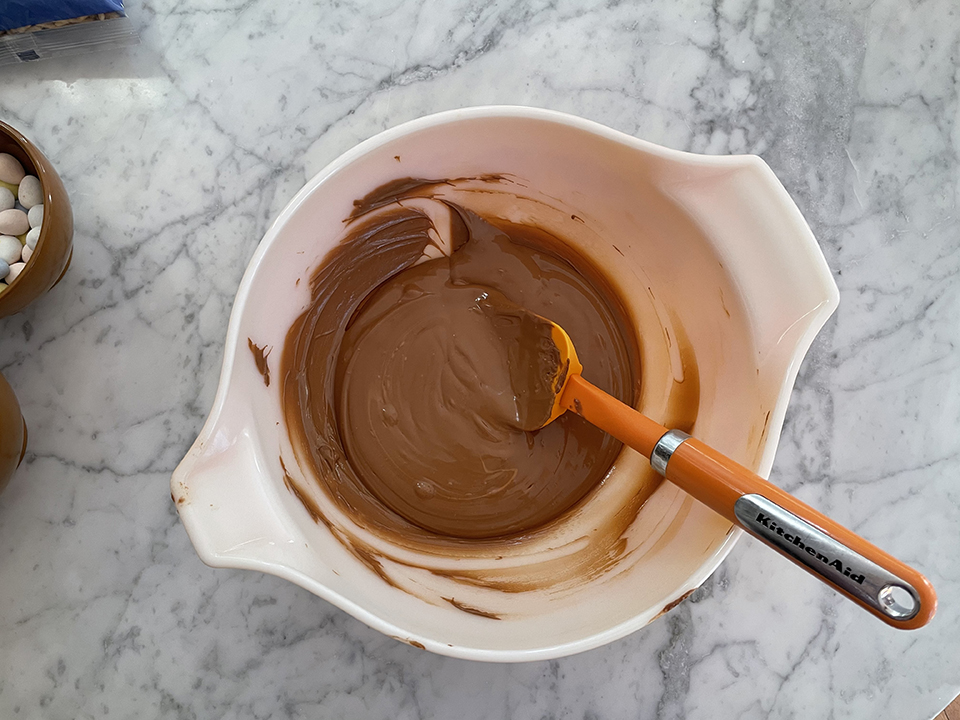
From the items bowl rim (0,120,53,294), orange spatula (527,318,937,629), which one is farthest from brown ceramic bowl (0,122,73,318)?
orange spatula (527,318,937,629)

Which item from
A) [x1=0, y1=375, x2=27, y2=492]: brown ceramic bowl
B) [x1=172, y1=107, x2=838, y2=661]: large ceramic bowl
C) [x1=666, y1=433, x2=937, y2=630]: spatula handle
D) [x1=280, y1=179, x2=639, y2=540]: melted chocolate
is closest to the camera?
[x1=666, y1=433, x2=937, y2=630]: spatula handle

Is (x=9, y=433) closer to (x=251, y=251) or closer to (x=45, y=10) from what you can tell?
(x=251, y=251)

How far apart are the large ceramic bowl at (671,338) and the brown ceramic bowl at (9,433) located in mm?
291

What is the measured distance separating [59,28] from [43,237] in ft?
1.13

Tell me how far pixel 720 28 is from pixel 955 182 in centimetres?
38

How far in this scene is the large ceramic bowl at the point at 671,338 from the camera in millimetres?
671

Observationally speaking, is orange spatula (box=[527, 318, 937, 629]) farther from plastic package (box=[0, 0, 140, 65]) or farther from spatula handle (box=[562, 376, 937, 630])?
plastic package (box=[0, 0, 140, 65])

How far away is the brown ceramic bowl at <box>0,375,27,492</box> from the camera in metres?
0.77

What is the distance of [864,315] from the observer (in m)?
0.88

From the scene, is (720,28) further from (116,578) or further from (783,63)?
(116,578)

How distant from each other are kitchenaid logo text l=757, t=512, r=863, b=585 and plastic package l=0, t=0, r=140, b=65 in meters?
0.98

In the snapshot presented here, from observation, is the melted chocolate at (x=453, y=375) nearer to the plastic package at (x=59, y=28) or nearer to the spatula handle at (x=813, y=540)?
the spatula handle at (x=813, y=540)

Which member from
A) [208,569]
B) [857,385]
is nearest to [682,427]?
[857,385]

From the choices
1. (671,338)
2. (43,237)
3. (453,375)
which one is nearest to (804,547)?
(671,338)
